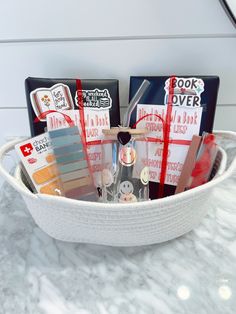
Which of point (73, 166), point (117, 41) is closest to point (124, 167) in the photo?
point (73, 166)

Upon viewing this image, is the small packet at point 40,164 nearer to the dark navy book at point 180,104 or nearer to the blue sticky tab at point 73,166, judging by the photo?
the blue sticky tab at point 73,166

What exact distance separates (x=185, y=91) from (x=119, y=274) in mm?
330

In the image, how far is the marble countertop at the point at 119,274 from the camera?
0.43m

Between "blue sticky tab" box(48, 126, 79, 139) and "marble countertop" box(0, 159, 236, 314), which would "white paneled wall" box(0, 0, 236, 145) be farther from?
"marble countertop" box(0, 159, 236, 314)

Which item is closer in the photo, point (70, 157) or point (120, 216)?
point (120, 216)

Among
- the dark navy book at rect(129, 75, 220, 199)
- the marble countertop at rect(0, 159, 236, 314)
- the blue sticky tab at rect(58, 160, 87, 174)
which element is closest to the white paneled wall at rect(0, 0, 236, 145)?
the dark navy book at rect(129, 75, 220, 199)

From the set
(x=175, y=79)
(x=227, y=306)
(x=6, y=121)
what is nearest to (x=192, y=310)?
(x=227, y=306)

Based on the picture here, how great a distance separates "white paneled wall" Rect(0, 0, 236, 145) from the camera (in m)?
0.58

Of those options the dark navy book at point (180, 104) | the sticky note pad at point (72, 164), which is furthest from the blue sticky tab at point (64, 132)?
the dark navy book at point (180, 104)

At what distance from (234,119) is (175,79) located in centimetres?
20

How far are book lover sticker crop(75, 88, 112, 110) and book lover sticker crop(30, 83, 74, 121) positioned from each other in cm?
2

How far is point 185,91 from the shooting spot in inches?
22.2

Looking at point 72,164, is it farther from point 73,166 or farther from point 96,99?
point 96,99

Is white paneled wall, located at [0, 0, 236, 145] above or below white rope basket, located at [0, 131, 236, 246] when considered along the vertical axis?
above
